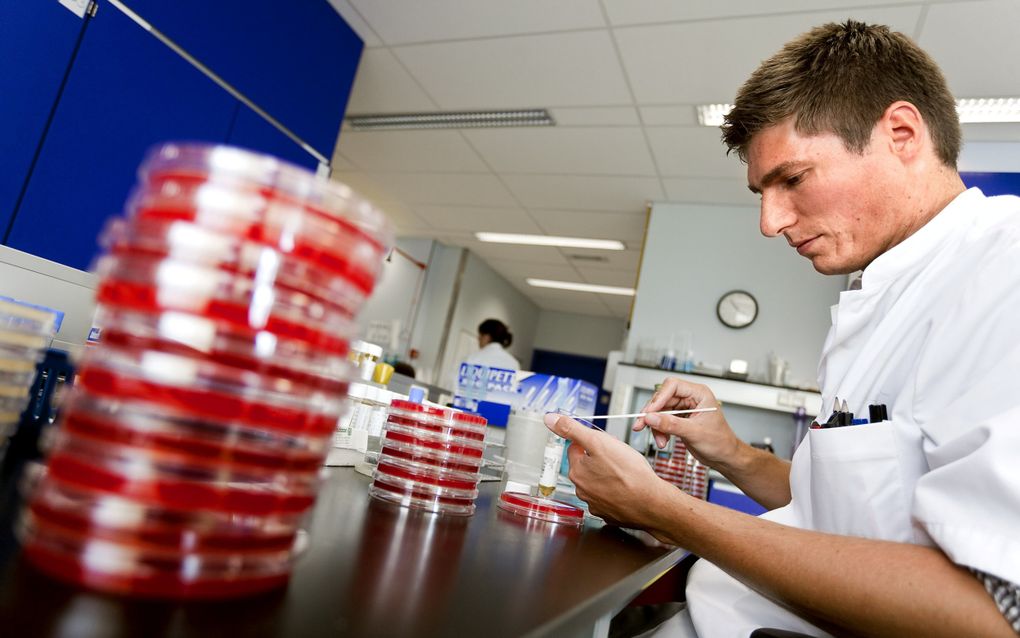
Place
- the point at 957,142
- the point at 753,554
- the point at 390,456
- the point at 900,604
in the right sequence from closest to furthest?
the point at 900,604 < the point at 753,554 < the point at 390,456 < the point at 957,142

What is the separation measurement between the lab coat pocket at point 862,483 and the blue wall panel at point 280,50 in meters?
2.86

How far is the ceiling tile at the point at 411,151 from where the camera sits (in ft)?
14.4

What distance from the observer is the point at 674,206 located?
→ 4777mm

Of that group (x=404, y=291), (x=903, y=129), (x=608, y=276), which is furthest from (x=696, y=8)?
(x=404, y=291)

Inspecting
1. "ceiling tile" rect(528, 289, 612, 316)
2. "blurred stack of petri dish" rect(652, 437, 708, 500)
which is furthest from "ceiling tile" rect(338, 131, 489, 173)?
"ceiling tile" rect(528, 289, 612, 316)

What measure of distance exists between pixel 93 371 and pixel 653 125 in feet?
12.0

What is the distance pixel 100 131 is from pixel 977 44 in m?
3.69

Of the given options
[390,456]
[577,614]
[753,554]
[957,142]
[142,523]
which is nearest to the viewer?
[142,523]

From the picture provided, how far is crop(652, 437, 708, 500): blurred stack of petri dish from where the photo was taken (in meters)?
2.09

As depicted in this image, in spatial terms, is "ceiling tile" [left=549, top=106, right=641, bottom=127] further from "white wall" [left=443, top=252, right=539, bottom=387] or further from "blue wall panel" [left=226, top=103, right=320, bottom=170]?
"white wall" [left=443, top=252, right=539, bottom=387]

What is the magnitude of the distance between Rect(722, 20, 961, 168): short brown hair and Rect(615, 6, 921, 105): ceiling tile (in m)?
1.60

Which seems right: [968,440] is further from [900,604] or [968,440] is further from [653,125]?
[653,125]

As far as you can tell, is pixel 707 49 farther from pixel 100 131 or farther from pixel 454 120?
pixel 100 131

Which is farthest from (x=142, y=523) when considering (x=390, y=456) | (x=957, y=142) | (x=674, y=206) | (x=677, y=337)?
(x=674, y=206)
